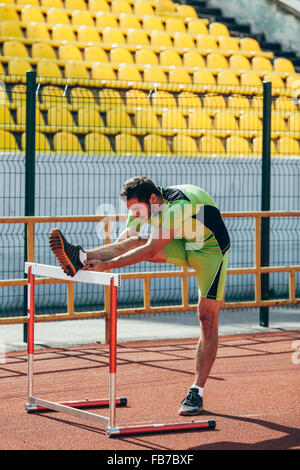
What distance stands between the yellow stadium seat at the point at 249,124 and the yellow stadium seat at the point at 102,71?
2550mm

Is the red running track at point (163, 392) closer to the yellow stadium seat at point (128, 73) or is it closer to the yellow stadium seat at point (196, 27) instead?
the yellow stadium seat at point (128, 73)

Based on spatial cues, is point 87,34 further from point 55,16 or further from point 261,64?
point 261,64

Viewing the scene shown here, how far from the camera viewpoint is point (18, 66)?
14.7 meters

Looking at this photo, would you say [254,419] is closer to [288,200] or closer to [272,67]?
[288,200]

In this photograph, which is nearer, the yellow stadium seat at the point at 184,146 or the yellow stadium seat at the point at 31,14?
the yellow stadium seat at the point at 184,146

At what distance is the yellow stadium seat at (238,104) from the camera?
→ 1561 cm

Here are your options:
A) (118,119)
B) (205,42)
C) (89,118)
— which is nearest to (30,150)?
(89,118)

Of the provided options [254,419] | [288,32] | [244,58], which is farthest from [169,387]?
[288,32]

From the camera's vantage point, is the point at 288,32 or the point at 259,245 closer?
the point at 259,245

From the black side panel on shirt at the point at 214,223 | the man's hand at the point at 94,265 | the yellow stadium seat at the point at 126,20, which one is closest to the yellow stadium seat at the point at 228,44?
the yellow stadium seat at the point at 126,20

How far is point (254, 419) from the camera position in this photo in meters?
6.55

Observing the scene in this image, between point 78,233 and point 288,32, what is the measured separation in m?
10.3

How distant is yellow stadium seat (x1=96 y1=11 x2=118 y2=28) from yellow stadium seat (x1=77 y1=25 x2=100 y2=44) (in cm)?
66

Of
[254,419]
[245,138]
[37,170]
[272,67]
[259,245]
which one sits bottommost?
[254,419]
